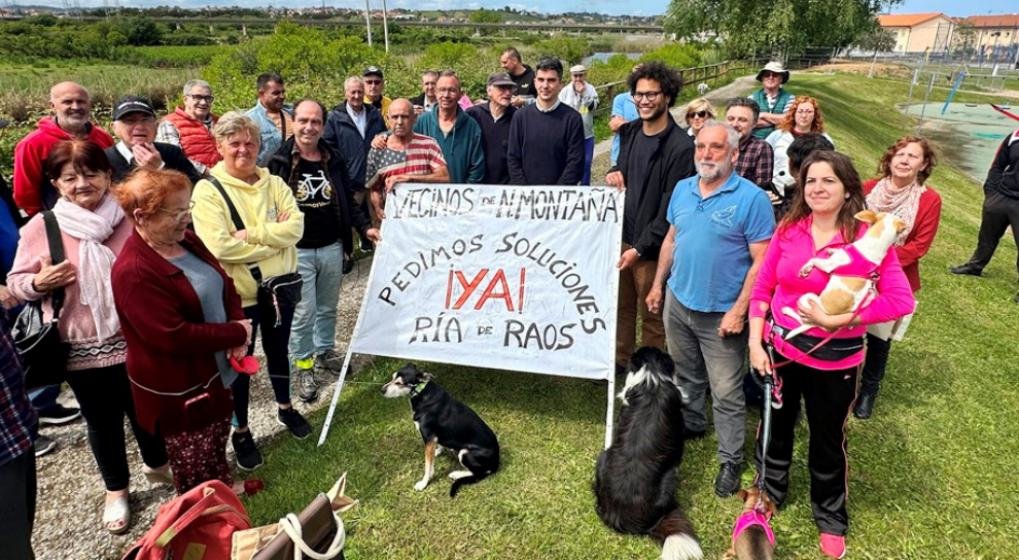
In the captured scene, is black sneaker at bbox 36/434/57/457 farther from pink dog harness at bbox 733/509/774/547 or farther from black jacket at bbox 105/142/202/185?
pink dog harness at bbox 733/509/774/547

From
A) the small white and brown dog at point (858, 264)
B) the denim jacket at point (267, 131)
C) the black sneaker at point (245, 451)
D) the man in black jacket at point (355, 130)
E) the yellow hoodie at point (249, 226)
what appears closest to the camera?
the small white and brown dog at point (858, 264)

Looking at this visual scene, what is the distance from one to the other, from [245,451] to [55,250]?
1.52m

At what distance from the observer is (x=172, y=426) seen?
2561 millimetres

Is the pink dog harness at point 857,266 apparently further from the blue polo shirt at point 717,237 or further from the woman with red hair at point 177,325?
the woman with red hair at point 177,325

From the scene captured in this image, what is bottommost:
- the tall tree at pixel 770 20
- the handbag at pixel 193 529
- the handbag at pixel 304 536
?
the handbag at pixel 193 529

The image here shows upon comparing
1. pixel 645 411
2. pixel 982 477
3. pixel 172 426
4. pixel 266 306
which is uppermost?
pixel 266 306

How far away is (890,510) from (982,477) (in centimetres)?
78

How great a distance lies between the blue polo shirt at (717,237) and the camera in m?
2.81

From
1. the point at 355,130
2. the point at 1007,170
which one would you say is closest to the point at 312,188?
the point at 355,130

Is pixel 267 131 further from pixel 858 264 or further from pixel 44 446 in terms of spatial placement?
pixel 858 264

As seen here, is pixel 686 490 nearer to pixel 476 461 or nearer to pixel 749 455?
pixel 749 455

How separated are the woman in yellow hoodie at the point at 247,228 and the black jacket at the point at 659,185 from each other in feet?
7.17

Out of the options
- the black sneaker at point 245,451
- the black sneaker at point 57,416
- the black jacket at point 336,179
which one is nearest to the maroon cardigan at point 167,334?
the black sneaker at point 245,451

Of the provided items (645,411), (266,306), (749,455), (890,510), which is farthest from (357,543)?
(890,510)
